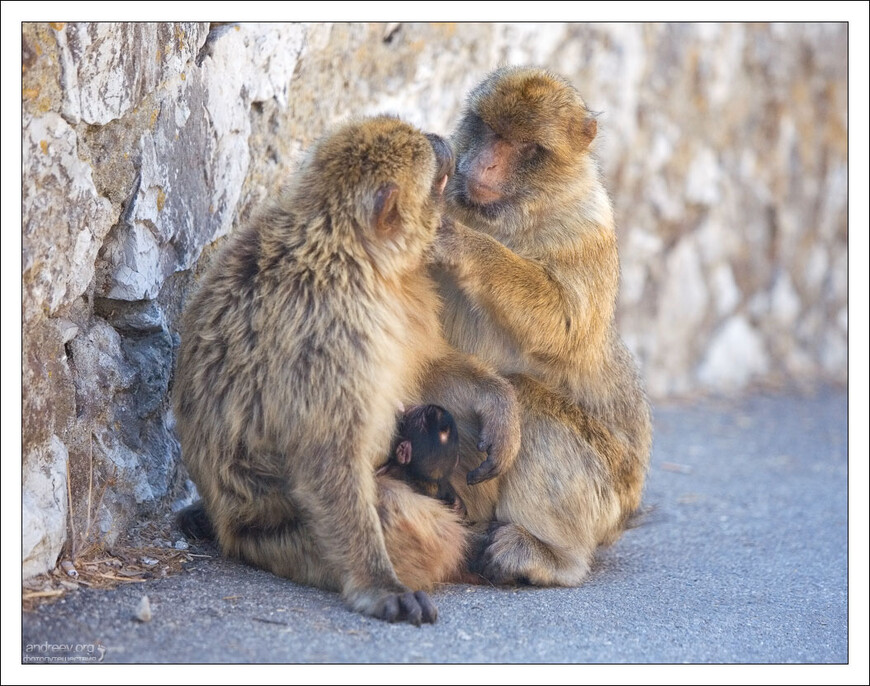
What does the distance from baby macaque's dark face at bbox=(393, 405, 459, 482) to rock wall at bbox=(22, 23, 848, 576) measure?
95cm

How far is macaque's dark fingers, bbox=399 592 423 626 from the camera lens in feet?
10.4

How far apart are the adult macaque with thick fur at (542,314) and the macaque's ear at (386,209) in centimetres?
40

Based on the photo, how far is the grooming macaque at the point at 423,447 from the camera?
3676mm

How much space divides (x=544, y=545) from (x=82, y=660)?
1.70 metres

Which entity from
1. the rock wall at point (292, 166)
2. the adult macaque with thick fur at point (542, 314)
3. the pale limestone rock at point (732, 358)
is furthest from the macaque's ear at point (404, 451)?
the pale limestone rock at point (732, 358)

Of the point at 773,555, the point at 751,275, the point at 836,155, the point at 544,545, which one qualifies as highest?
the point at 836,155

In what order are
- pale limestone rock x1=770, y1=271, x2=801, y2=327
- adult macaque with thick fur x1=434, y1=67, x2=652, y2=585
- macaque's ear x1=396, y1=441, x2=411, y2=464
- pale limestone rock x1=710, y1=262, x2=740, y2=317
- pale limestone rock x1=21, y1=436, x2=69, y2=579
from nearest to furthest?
pale limestone rock x1=21, y1=436, x2=69, y2=579 < macaque's ear x1=396, y1=441, x2=411, y2=464 < adult macaque with thick fur x1=434, y1=67, x2=652, y2=585 < pale limestone rock x1=710, y1=262, x2=740, y2=317 < pale limestone rock x1=770, y1=271, x2=801, y2=327

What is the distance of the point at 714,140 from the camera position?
835 centimetres

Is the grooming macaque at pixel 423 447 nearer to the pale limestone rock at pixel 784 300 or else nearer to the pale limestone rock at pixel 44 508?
the pale limestone rock at pixel 44 508

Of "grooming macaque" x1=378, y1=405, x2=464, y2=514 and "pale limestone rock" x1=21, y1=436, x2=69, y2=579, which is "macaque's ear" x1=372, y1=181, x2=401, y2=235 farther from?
"pale limestone rock" x1=21, y1=436, x2=69, y2=579

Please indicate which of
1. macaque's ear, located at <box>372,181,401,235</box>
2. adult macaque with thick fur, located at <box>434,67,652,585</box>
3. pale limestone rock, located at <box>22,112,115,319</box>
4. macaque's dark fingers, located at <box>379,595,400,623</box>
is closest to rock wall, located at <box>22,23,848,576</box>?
pale limestone rock, located at <box>22,112,115,319</box>

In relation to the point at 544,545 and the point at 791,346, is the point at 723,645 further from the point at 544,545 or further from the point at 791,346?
the point at 791,346

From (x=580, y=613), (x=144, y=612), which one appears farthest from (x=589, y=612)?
(x=144, y=612)

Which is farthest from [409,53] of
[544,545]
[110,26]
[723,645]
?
[723,645]
